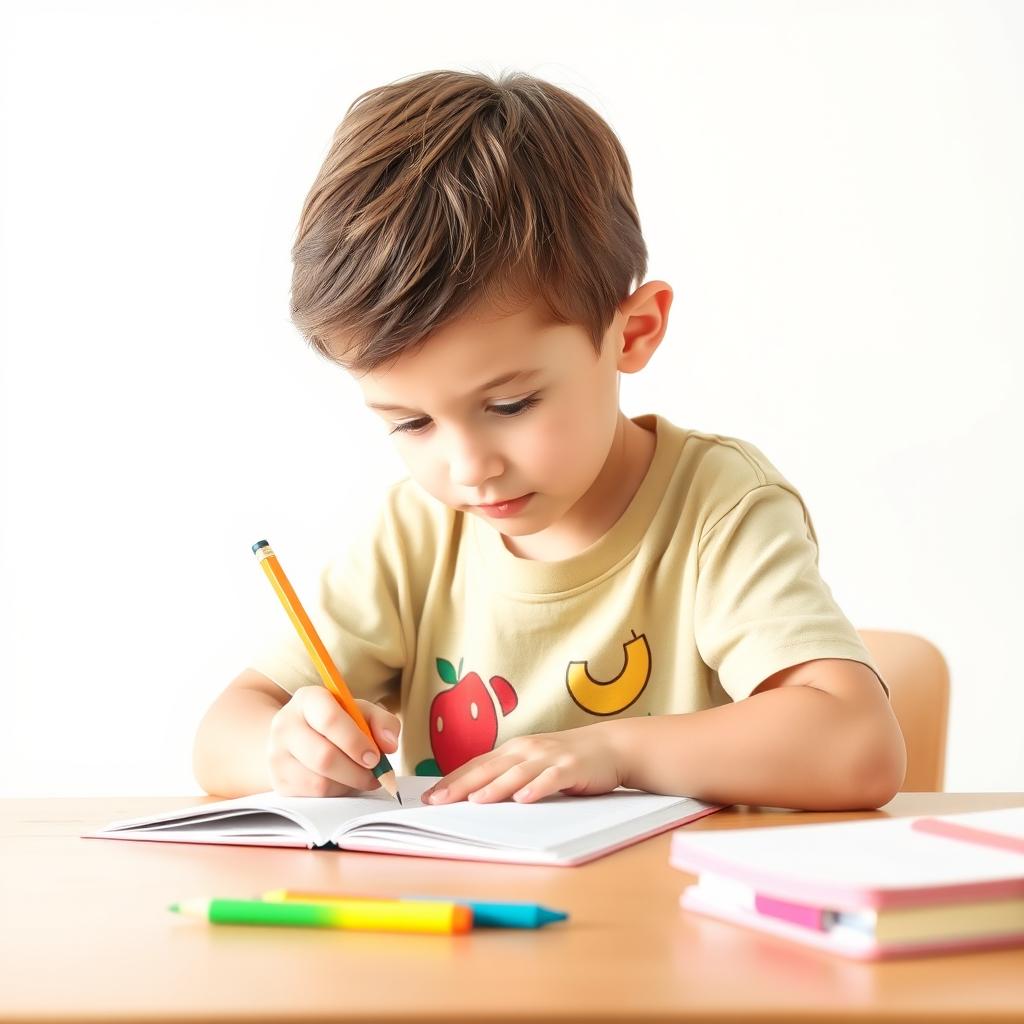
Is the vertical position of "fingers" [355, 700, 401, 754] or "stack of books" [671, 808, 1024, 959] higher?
"fingers" [355, 700, 401, 754]

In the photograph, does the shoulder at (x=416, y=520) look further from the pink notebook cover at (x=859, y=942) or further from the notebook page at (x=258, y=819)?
the pink notebook cover at (x=859, y=942)

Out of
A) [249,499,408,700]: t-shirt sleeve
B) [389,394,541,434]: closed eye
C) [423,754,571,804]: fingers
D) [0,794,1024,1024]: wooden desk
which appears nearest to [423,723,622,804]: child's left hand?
[423,754,571,804]: fingers

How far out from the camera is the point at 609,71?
2555 mm

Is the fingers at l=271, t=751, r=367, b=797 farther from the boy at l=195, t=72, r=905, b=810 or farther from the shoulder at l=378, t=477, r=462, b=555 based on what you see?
the shoulder at l=378, t=477, r=462, b=555

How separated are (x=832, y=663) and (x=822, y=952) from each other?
491 millimetres

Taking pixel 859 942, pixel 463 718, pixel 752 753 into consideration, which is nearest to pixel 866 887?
pixel 859 942

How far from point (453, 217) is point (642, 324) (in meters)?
0.22

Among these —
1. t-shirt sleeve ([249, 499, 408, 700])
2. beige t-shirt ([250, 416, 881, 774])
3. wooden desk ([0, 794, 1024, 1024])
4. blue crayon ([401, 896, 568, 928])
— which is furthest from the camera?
t-shirt sleeve ([249, 499, 408, 700])

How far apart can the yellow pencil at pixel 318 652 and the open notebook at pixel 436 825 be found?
0.02 metres

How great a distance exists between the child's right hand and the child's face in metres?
0.19

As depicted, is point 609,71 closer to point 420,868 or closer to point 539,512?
point 539,512

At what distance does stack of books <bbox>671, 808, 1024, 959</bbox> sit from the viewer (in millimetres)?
507

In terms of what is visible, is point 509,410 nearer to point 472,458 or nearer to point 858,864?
point 472,458

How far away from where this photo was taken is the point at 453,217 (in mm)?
1004
